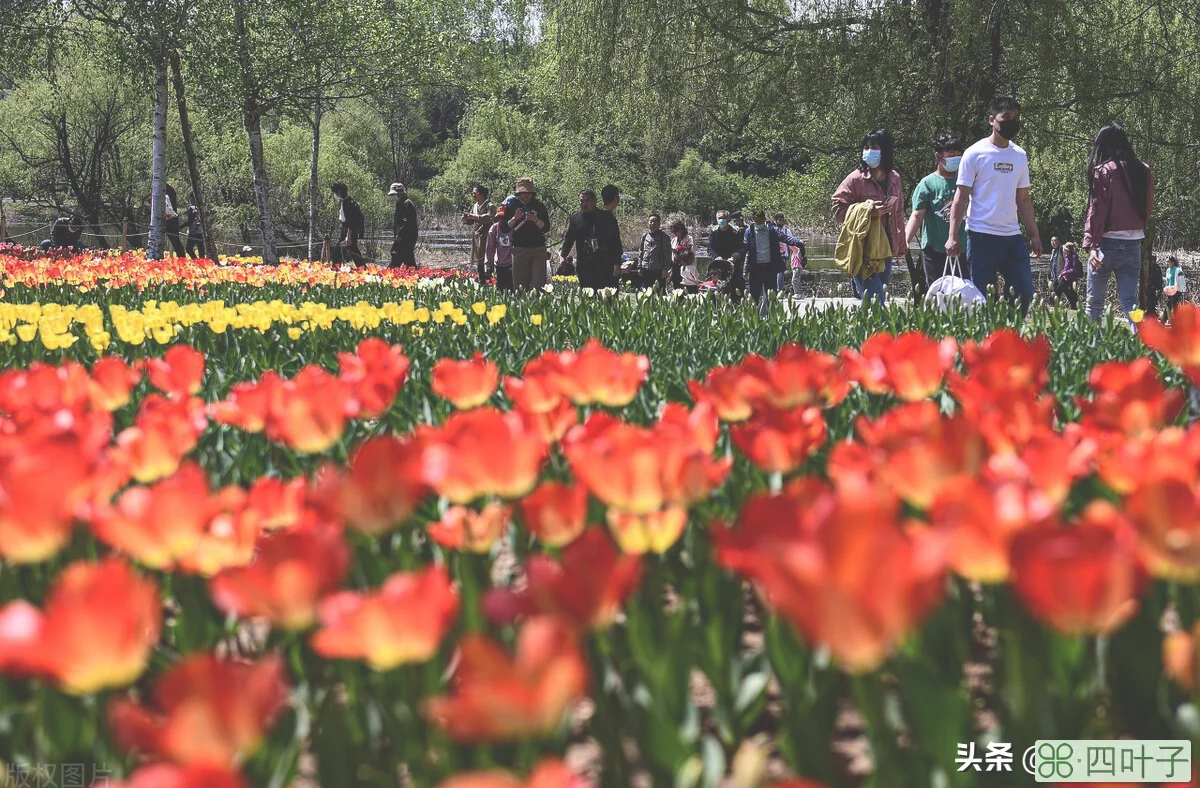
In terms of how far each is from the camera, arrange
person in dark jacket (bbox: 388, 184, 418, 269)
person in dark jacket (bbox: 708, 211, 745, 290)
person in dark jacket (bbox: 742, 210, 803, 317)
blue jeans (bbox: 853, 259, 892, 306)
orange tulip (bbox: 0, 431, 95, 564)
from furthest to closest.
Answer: person in dark jacket (bbox: 388, 184, 418, 269), person in dark jacket (bbox: 708, 211, 745, 290), person in dark jacket (bbox: 742, 210, 803, 317), blue jeans (bbox: 853, 259, 892, 306), orange tulip (bbox: 0, 431, 95, 564)

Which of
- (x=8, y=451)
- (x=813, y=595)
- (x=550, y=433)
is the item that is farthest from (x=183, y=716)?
(x=550, y=433)

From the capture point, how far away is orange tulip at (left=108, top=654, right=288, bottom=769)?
0.78 m

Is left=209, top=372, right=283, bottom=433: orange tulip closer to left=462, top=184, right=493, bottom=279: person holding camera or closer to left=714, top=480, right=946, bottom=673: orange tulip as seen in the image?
left=714, top=480, right=946, bottom=673: orange tulip

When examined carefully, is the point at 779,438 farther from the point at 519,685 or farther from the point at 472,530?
the point at 519,685

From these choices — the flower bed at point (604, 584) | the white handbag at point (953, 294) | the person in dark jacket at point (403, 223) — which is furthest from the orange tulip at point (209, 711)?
the person in dark jacket at point (403, 223)

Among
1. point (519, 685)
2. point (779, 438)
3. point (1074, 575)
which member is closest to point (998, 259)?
point (779, 438)

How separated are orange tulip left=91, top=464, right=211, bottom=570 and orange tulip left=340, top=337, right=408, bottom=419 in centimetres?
63

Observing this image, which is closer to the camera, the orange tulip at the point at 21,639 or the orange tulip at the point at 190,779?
the orange tulip at the point at 190,779

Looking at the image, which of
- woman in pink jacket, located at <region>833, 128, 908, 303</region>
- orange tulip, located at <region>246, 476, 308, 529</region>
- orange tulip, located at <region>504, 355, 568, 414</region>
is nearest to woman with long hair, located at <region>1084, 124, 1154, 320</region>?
woman in pink jacket, located at <region>833, 128, 908, 303</region>

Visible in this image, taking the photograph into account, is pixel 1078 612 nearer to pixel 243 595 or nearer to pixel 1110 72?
pixel 243 595

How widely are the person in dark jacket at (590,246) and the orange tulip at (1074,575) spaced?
921cm

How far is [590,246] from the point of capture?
10.2 metres

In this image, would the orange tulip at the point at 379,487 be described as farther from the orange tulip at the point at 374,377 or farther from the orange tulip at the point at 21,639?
the orange tulip at the point at 374,377

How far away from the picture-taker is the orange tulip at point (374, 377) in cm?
193
